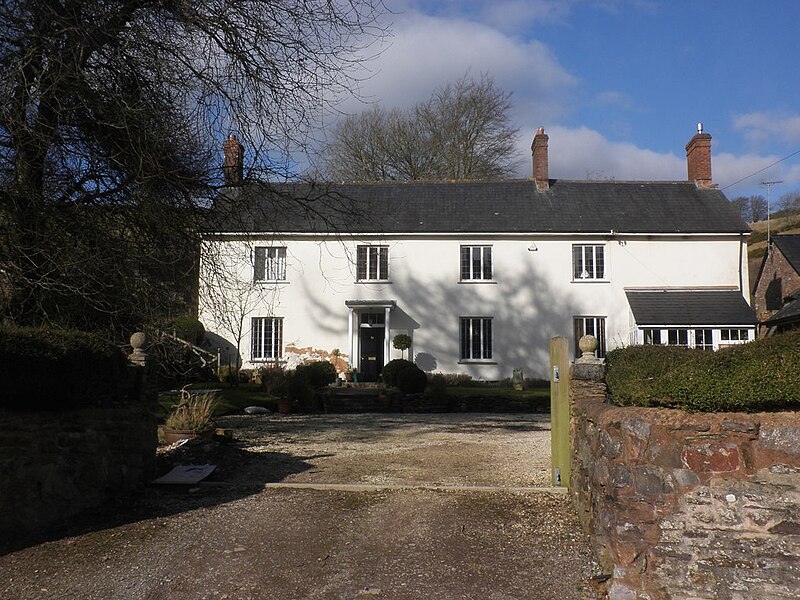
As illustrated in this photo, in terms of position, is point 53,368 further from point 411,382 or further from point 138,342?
point 411,382

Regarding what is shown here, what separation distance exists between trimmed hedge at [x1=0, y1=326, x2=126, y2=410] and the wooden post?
472cm

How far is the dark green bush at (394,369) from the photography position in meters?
23.5

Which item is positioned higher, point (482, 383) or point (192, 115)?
point (192, 115)

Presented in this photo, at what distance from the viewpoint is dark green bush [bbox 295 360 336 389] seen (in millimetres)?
22711

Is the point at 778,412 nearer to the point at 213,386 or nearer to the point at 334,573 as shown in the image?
the point at 334,573

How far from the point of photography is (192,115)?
29.3 feet

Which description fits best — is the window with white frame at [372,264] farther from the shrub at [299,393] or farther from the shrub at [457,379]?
the shrub at [299,393]

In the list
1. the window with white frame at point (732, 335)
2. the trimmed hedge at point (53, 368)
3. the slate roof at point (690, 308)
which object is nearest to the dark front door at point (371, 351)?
the slate roof at point (690, 308)

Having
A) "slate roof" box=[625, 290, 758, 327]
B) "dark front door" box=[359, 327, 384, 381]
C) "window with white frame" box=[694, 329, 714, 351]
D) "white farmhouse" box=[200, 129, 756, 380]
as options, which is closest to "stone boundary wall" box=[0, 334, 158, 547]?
"white farmhouse" box=[200, 129, 756, 380]

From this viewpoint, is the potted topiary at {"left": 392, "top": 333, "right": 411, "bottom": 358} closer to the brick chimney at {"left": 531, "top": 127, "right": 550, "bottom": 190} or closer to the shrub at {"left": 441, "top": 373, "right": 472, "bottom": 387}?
the shrub at {"left": 441, "top": 373, "right": 472, "bottom": 387}

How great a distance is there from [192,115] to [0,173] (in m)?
2.29

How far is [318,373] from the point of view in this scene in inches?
915

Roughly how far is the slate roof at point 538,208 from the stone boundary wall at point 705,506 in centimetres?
2104

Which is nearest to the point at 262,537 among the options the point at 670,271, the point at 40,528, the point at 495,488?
the point at 40,528
